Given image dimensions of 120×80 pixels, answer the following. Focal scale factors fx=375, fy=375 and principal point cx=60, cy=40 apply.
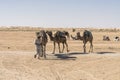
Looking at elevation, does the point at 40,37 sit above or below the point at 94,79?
above

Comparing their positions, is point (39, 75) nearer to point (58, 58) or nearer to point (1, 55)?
point (58, 58)

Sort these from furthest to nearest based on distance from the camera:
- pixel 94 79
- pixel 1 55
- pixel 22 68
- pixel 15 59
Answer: pixel 1 55 < pixel 15 59 < pixel 22 68 < pixel 94 79

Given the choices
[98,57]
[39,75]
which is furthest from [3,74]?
[98,57]

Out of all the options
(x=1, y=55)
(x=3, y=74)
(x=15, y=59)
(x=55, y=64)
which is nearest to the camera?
(x=3, y=74)

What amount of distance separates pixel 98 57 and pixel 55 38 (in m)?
5.09

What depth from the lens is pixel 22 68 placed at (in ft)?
A: 74.4

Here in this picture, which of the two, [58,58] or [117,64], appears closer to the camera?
[117,64]

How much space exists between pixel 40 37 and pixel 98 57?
4.48 meters

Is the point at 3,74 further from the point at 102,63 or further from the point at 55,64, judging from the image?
the point at 102,63

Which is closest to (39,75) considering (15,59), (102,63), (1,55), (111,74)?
(111,74)

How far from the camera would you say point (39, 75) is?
2008 cm

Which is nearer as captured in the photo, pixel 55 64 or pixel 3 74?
pixel 3 74

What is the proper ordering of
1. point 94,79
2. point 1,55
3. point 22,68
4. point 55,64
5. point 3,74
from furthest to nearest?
point 1,55
point 55,64
point 22,68
point 3,74
point 94,79

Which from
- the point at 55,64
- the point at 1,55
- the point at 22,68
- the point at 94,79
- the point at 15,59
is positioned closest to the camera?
the point at 94,79
